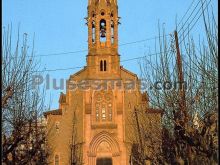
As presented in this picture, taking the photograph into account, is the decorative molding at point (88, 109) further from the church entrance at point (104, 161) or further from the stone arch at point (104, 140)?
the church entrance at point (104, 161)

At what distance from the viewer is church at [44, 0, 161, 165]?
174 feet

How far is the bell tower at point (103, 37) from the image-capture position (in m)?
55.3

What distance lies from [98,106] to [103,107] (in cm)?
54

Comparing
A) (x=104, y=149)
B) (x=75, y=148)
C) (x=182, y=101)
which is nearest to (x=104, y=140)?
(x=104, y=149)

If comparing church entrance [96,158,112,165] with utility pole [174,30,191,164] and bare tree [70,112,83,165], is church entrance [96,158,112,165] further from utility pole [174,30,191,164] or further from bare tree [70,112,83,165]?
utility pole [174,30,191,164]

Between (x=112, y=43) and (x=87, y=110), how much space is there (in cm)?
787

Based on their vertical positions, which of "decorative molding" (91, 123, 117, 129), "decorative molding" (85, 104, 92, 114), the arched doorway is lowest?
the arched doorway

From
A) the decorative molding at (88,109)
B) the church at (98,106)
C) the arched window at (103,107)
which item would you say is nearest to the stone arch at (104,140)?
the church at (98,106)

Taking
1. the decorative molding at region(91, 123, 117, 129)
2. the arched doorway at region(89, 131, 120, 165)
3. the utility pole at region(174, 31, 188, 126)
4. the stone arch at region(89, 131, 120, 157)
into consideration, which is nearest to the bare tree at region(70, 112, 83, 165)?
the arched doorway at region(89, 131, 120, 165)

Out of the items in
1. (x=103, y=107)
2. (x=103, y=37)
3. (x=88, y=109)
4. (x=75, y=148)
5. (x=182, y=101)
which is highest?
(x=103, y=37)

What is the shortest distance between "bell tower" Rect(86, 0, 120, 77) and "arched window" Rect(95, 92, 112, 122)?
244 centimetres

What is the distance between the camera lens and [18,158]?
26.8 meters

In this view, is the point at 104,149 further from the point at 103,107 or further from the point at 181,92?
the point at 181,92

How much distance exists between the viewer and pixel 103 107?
178ft
